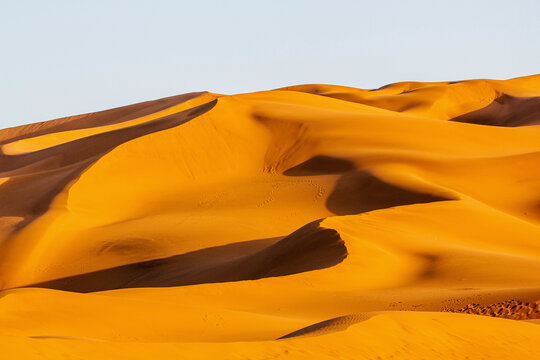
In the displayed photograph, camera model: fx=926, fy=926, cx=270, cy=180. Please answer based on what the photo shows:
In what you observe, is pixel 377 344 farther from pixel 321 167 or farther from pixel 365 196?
pixel 321 167

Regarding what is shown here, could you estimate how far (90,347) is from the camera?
8359mm

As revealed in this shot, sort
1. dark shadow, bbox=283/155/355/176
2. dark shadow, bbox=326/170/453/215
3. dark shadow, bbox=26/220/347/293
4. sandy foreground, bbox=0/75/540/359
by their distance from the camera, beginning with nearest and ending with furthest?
sandy foreground, bbox=0/75/540/359
dark shadow, bbox=26/220/347/293
dark shadow, bbox=326/170/453/215
dark shadow, bbox=283/155/355/176

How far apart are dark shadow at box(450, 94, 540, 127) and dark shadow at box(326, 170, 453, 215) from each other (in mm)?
26316

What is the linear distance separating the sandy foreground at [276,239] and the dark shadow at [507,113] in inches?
604

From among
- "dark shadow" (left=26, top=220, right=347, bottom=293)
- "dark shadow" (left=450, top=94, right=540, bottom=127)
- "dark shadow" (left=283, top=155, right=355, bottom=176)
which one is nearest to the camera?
"dark shadow" (left=26, top=220, right=347, bottom=293)

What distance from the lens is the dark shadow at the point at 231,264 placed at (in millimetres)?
18297

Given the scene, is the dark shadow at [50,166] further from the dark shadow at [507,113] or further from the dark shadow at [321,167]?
the dark shadow at [507,113]

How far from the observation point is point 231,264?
19.8m

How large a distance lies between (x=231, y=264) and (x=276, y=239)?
2.91 meters

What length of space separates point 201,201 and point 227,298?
12.7 m

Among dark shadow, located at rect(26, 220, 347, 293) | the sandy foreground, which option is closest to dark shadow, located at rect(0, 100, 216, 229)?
the sandy foreground

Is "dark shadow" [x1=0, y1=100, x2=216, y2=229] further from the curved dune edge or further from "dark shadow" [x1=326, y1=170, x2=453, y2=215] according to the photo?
the curved dune edge

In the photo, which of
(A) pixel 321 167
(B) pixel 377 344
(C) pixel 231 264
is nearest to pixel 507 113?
(A) pixel 321 167

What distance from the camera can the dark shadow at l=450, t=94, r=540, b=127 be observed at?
53031mm
